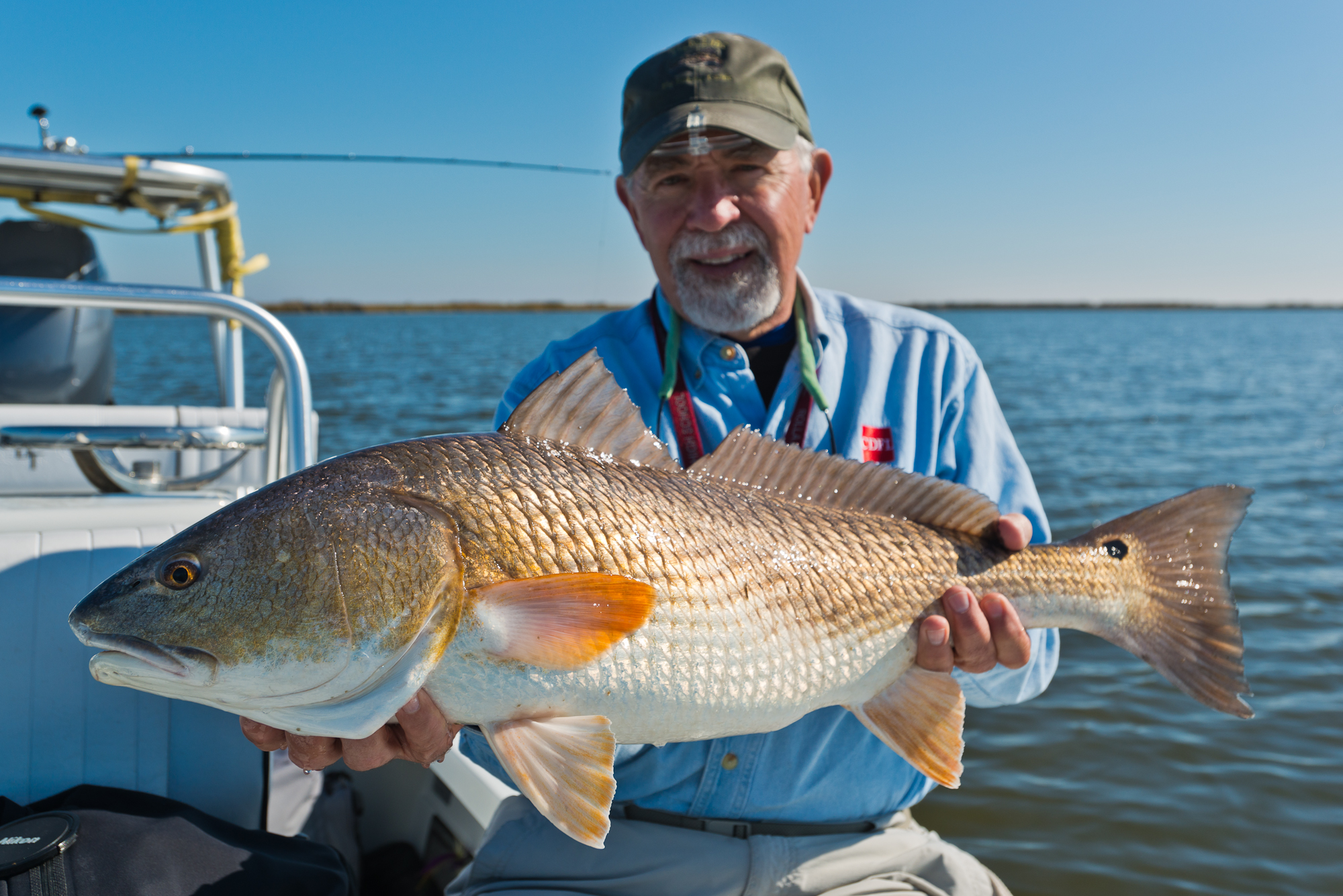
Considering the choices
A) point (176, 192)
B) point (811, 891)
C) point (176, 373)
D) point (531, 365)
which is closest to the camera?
point (811, 891)

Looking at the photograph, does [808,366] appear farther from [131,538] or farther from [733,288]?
[131,538]

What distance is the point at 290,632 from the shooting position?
165 centimetres

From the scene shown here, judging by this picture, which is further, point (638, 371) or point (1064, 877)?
point (1064, 877)

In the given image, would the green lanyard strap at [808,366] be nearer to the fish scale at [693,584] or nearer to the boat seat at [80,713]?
the fish scale at [693,584]

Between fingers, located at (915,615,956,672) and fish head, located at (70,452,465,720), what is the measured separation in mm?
1178

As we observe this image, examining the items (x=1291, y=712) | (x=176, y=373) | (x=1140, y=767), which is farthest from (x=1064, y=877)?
(x=176, y=373)

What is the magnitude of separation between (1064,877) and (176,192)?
626 centimetres

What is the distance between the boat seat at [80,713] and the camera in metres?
2.46

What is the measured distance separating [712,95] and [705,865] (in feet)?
8.00

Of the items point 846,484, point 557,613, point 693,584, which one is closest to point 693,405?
point 846,484

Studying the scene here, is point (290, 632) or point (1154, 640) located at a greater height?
point (290, 632)

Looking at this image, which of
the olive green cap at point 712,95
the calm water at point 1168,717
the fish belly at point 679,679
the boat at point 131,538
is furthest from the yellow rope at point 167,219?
the calm water at point 1168,717

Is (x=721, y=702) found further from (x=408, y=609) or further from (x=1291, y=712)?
(x=1291, y=712)

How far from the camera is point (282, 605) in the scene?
1662 mm
